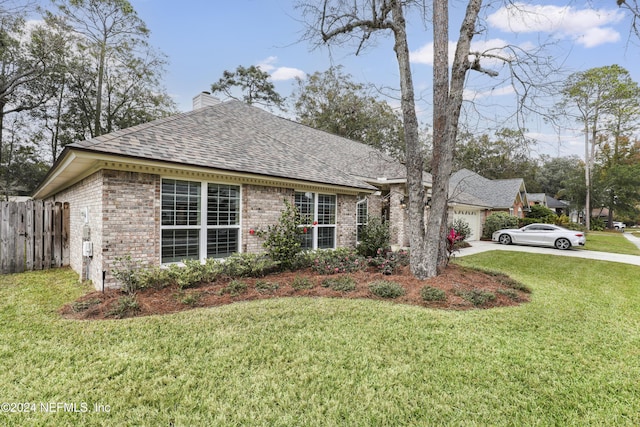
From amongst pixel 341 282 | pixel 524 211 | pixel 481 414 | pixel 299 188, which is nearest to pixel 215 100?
pixel 299 188

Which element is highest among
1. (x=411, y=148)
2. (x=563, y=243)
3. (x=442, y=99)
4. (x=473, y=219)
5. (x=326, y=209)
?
(x=442, y=99)

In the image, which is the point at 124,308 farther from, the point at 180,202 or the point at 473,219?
the point at 473,219

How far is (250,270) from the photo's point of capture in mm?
7238

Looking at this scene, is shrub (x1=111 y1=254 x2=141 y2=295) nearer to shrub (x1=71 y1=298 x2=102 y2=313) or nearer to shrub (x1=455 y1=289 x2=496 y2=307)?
shrub (x1=71 y1=298 x2=102 y2=313)

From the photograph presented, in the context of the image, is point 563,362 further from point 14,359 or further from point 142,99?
point 142,99

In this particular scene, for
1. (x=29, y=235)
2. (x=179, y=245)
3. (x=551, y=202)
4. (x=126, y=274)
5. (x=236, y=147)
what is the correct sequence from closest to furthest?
(x=126, y=274)
(x=179, y=245)
(x=29, y=235)
(x=236, y=147)
(x=551, y=202)

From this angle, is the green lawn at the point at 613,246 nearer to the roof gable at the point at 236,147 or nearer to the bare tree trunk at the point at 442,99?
the roof gable at the point at 236,147

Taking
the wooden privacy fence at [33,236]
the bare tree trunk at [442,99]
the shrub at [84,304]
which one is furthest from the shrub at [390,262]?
the wooden privacy fence at [33,236]

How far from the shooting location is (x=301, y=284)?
6.64m

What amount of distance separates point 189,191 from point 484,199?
24762 mm

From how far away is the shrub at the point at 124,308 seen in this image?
472cm

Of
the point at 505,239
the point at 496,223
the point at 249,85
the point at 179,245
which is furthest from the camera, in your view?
the point at 249,85

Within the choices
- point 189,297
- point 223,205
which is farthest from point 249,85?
point 189,297

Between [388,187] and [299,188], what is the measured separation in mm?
6952
